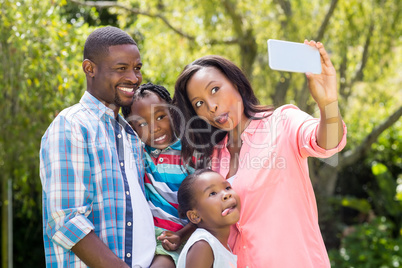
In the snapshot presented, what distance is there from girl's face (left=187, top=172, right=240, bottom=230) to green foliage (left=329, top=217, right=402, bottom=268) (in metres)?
4.88

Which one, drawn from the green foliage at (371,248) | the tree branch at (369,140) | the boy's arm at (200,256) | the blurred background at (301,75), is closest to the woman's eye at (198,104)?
the boy's arm at (200,256)

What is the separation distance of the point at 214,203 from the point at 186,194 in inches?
6.1

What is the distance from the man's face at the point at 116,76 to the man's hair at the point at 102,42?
0.06ft

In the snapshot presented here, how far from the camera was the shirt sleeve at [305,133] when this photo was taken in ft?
6.31

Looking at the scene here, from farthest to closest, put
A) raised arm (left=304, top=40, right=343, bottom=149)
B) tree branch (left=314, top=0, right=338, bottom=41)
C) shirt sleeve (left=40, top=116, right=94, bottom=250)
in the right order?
tree branch (left=314, top=0, right=338, bottom=41) < raised arm (left=304, top=40, right=343, bottom=149) < shirt sleeve (left=40, top=116, right=94, bottom=250)

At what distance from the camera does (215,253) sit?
2.07 meters

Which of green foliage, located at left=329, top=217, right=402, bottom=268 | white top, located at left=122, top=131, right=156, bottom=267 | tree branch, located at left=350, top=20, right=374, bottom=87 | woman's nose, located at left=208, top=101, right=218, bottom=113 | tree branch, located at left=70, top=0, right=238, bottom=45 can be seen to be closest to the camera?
white top, located at left=122, top=131, right=156, bottom=267

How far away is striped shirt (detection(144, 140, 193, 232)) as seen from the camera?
2.29 meters

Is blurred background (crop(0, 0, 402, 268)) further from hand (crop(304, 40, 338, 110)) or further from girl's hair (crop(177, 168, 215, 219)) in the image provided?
hand (crop(304, 40, 338, 110))

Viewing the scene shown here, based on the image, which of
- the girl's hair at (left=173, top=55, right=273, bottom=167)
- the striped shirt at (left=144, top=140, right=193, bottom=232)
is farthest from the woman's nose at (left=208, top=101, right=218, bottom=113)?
the striped shirt at (left=144, top=140, right=193, bottom=232)

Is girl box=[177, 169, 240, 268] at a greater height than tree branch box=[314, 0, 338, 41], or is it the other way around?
tree branch box=[314, 0, 338, 41]

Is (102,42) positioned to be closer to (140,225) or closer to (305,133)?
(140,225)

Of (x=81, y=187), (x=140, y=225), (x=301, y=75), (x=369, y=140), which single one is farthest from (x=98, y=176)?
(x=369, y=140)

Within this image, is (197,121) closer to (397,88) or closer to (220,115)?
(220,115)
